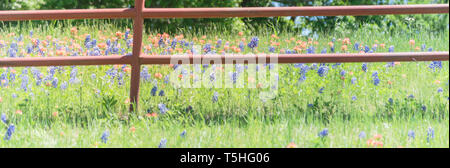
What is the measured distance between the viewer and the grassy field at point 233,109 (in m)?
3.12

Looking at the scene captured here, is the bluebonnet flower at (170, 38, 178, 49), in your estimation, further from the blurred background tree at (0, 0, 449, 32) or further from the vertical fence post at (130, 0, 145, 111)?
the blurred background tree at (0, 0, 449, 32)

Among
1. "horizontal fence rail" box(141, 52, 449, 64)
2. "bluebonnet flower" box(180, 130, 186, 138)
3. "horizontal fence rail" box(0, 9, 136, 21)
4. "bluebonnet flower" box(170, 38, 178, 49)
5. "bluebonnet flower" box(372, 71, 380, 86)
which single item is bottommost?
"bluebonnet flower" box(170, 38, 178, 49)

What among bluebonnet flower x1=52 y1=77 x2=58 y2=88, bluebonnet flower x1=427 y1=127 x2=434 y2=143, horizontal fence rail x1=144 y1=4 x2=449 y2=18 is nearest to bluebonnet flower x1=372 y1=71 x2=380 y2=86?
horizontal fence rail x1=144 y1=4 x2=449 y2=18

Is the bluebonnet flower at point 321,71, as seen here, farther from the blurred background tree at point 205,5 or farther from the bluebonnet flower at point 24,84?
the blurred background tree at point 205,5

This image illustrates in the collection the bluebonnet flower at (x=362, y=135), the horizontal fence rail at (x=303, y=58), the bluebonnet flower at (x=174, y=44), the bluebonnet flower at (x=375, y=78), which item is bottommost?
the bluebonnet flower at (x=174, y=44)

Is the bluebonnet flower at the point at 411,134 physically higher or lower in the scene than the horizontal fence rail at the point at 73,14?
lower

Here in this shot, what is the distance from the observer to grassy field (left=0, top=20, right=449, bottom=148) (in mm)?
3119

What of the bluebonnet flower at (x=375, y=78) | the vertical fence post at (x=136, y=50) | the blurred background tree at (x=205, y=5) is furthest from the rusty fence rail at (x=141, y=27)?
the blurred background tree at (x=205, y=5)

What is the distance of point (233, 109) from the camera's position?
12.2 ft

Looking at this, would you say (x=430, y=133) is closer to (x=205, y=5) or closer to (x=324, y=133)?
(x=324, y=133)

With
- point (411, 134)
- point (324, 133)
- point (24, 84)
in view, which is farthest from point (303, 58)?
point (24, 84)

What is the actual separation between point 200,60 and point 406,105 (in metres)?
1.49

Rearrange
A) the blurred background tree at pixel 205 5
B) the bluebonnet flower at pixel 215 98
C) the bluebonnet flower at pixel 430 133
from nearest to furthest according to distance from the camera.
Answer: the bluebonnet flower at pixel 430 133 → the bluebonnet flower at pixel 215 98 → the blurred background tree at pixel 205 5

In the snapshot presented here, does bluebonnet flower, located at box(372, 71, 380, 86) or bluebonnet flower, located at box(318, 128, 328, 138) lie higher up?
bluebonnet flower, located at box(318, 128, 328, 138)
